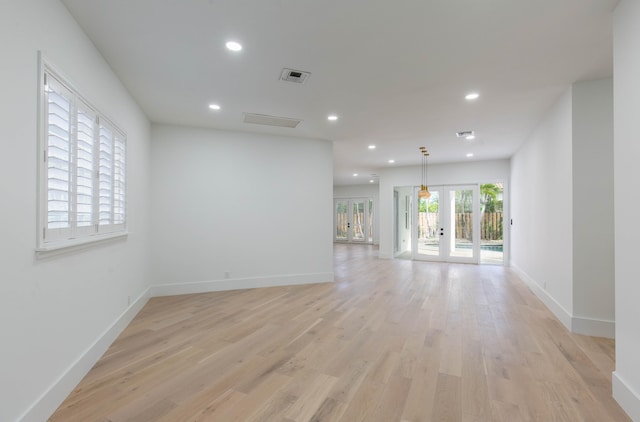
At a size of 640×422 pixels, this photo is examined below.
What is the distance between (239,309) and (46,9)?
12.0 feet

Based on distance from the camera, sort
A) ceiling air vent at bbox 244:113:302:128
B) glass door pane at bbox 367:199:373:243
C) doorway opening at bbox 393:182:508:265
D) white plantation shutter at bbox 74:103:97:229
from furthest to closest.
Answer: glass door pane at bbox 367:199:373:243 → doorway opening at bbox 393:182:508:265 → ceiling air vent at bbox 244:113:302:128 → white plantation shutter at bbox 74:103:97:229

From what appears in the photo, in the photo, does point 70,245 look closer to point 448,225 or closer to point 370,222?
point 448,225

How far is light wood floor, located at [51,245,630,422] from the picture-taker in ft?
6.90

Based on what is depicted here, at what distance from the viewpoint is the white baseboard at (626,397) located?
199cm

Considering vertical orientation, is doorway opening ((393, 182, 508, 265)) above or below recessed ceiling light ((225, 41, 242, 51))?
below

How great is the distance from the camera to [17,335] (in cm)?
174

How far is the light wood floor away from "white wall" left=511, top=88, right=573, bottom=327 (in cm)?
44

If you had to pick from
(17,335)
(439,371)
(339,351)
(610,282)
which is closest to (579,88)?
(610,282)

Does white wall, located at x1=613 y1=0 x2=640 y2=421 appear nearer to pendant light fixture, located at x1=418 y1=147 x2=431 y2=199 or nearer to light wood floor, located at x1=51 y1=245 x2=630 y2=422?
light wood floor, located at x1=51 y1=245 x2=630 y2=422

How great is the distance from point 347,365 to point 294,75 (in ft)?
9.88

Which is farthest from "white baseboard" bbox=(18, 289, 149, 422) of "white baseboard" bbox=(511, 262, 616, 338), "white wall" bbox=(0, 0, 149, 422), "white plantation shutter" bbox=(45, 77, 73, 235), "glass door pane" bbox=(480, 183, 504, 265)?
"glass door pane" bbox=(480, 183, 504, 265)

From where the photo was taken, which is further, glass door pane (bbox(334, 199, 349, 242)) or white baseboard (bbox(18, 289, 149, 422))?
glass door pane (bbox(334, 199, 349, 242))

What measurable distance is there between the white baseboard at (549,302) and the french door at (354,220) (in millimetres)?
7851

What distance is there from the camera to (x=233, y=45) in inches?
110
